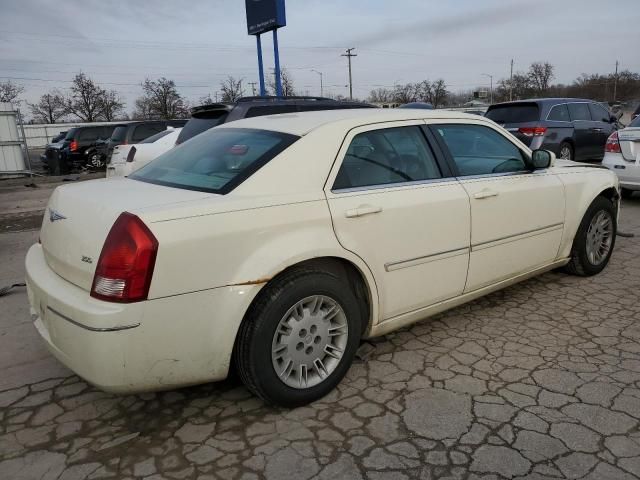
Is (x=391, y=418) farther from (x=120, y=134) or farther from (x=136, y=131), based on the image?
(x=120, y=134)

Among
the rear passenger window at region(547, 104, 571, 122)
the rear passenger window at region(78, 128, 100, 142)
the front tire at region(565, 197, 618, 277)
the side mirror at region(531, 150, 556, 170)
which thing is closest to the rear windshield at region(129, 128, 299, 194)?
the side mirror at region(531, 150, 556, 170)

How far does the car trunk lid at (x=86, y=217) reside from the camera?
2.38 metres

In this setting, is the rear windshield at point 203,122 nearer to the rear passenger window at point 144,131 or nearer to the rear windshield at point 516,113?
the rear windshield at point 516,113

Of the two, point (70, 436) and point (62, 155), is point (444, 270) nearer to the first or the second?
point (70, 436)

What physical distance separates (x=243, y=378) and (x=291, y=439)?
1.24 ft

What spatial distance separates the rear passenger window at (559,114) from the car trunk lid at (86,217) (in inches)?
405

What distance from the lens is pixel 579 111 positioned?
1180cm

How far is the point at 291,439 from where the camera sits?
2.51 meters

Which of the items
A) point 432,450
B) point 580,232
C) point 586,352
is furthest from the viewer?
point 580,232

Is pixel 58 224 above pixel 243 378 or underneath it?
above

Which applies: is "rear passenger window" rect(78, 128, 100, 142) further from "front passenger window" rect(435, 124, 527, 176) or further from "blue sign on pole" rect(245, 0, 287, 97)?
"front passenger window" rect(435, 124, 527, 176)

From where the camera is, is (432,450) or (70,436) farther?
(70,436)

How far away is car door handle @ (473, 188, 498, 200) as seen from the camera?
3439mm

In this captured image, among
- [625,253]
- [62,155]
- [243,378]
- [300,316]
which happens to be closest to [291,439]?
[243,378]
